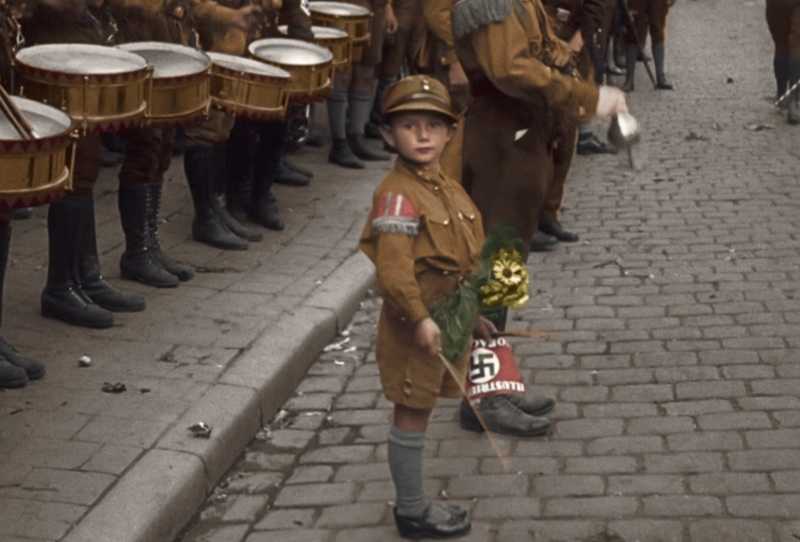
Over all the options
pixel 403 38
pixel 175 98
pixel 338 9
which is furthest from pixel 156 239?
pixel 403 38

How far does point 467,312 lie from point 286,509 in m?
0.91

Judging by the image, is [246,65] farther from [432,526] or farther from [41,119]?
[432,526]

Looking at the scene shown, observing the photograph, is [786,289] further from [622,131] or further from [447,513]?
[447,513]

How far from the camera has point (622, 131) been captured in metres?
6.09

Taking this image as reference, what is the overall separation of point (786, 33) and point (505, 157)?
958cm

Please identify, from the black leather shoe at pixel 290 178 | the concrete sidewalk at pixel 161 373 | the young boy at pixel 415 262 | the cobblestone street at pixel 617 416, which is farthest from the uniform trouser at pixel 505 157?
the black leather shoe at pixel 290 178

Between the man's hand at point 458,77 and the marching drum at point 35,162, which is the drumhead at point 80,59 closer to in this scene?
the marching drum at point 35,162

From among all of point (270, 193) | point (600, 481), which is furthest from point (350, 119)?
point (600, 481)

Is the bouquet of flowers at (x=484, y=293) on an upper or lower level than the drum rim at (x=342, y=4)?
upper

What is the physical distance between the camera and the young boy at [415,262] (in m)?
5.19

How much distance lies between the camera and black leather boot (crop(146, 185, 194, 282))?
8.29m

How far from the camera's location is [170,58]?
25.6ft

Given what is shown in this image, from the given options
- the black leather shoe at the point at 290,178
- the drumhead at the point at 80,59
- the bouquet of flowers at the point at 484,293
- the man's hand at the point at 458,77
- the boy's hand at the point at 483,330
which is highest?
the man's hand at the point at 458,77

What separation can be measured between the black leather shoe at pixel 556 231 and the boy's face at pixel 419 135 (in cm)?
485
